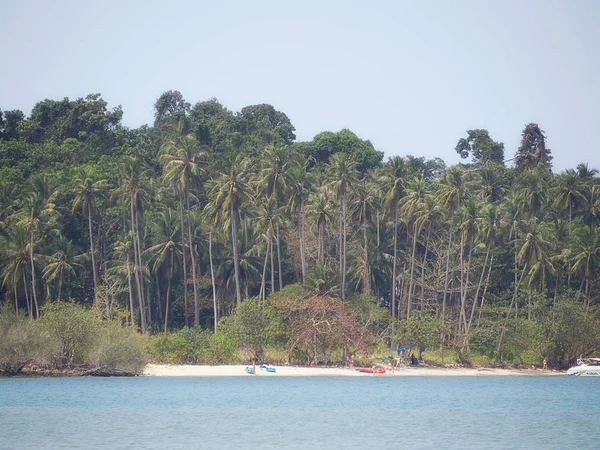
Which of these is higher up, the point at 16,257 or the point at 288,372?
the point at 16,257

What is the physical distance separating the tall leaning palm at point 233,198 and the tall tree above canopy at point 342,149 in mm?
24550

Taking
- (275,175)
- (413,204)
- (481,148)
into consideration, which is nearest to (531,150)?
(481,148)

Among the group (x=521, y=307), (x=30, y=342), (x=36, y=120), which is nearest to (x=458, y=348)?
(x=521, y=307)

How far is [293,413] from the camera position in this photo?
42406mm

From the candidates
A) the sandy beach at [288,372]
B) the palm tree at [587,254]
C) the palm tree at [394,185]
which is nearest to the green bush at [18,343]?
the sandy beach at [288,372]

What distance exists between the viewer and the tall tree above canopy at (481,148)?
107125 mm

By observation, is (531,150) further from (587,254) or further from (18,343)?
(18,343)

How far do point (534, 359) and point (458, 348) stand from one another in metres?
6.28

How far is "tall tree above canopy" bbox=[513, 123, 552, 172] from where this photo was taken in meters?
99.3

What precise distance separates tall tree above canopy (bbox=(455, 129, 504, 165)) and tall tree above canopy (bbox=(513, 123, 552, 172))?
5110 mm

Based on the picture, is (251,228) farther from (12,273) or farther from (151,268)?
→ (12,273)

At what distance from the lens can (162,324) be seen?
86562 mm

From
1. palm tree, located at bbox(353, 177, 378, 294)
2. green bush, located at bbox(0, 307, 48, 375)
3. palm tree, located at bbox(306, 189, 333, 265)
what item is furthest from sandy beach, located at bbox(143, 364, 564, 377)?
palm tree, located at bbox(306, 189, 333, 265)

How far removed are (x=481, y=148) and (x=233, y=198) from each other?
4530cm
